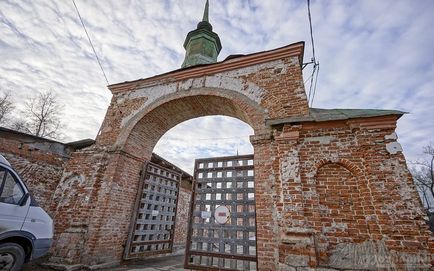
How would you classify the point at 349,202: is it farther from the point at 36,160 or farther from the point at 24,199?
the point at 36,160

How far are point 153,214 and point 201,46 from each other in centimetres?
745

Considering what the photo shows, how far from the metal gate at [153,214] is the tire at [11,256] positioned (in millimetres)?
2609

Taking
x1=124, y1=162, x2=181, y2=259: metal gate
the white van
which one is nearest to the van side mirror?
the white van

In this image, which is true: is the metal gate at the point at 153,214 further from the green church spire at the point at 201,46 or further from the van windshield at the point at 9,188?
the green church spire at the point at 201,46

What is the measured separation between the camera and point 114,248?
5.39m

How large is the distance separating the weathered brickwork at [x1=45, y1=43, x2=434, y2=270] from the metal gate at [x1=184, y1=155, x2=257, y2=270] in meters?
0.71

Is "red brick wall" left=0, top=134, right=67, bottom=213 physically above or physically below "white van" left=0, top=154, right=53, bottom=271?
above

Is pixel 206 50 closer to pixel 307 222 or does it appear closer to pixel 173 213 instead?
pixel 173 213

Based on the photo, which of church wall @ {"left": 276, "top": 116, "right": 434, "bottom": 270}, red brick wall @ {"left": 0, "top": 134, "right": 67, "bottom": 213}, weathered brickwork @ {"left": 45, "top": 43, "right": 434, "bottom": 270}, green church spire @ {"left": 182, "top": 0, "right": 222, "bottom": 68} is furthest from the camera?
green church spire @ {"left": 182, "top": 0, "right": 222, "bottom": 68}

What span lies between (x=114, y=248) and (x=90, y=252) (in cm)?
69

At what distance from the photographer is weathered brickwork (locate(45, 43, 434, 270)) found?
10.9 ft

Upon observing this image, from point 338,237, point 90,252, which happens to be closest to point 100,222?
point 90,252

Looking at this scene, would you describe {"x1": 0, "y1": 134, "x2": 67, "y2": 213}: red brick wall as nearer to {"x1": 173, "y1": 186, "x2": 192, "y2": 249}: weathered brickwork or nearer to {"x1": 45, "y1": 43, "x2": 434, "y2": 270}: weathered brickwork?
Result: {"x1": 45, "y1": 43, "x2": 434, "y2": 270}: weathered brickwork

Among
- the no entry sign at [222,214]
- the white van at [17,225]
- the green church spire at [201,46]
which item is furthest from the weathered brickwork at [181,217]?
the white van at [17,225]
